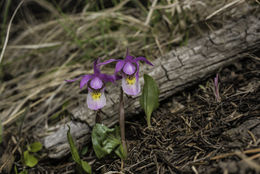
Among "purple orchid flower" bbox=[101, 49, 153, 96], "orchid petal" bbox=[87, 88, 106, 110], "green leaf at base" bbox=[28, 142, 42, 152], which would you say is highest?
"purple orchid flower" bbox=[101, 49, 153, 96]

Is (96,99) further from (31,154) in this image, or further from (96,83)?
(31,154)

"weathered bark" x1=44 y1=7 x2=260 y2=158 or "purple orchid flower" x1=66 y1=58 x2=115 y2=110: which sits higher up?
"purple orchid flower" x1=66 y1=58 x2=115 y2=110

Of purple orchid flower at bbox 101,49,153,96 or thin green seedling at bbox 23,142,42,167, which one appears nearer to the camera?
purple orchid flower at bbox 101,49,153,96

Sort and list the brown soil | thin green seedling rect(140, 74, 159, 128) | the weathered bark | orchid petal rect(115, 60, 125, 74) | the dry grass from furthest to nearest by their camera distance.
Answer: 1. the dry grass
2. the weathered bark
3. thin green seedling rect(140, 74, 159, 128)
4. orchid petal rect(115, 60, 125, 74)
5. the brown soil

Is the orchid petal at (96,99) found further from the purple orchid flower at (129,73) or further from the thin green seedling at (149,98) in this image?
the thin green seedling at (149,98)

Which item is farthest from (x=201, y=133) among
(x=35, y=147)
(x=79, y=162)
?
(x=35, y=147)

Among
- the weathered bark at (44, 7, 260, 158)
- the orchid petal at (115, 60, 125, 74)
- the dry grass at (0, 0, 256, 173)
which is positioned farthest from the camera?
the dry grass at (0, 0, 256, 173)

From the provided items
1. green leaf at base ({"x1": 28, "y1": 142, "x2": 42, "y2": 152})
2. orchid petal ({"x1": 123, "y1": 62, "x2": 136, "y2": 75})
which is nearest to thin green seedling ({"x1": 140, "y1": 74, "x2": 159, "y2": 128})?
orchid petal ({"x1": 123, "y1": 62, "x2": 136, "y2": 75})

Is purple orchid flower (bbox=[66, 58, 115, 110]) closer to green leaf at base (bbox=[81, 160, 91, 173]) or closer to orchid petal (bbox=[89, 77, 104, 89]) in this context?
orchid petal (bbox=[89, 77, 104, 89])

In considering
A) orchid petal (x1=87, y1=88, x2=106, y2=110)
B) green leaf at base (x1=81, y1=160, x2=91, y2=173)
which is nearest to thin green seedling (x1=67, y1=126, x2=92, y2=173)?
green leaf at base (x1=81, y1=160, x2=91, y2=173)
